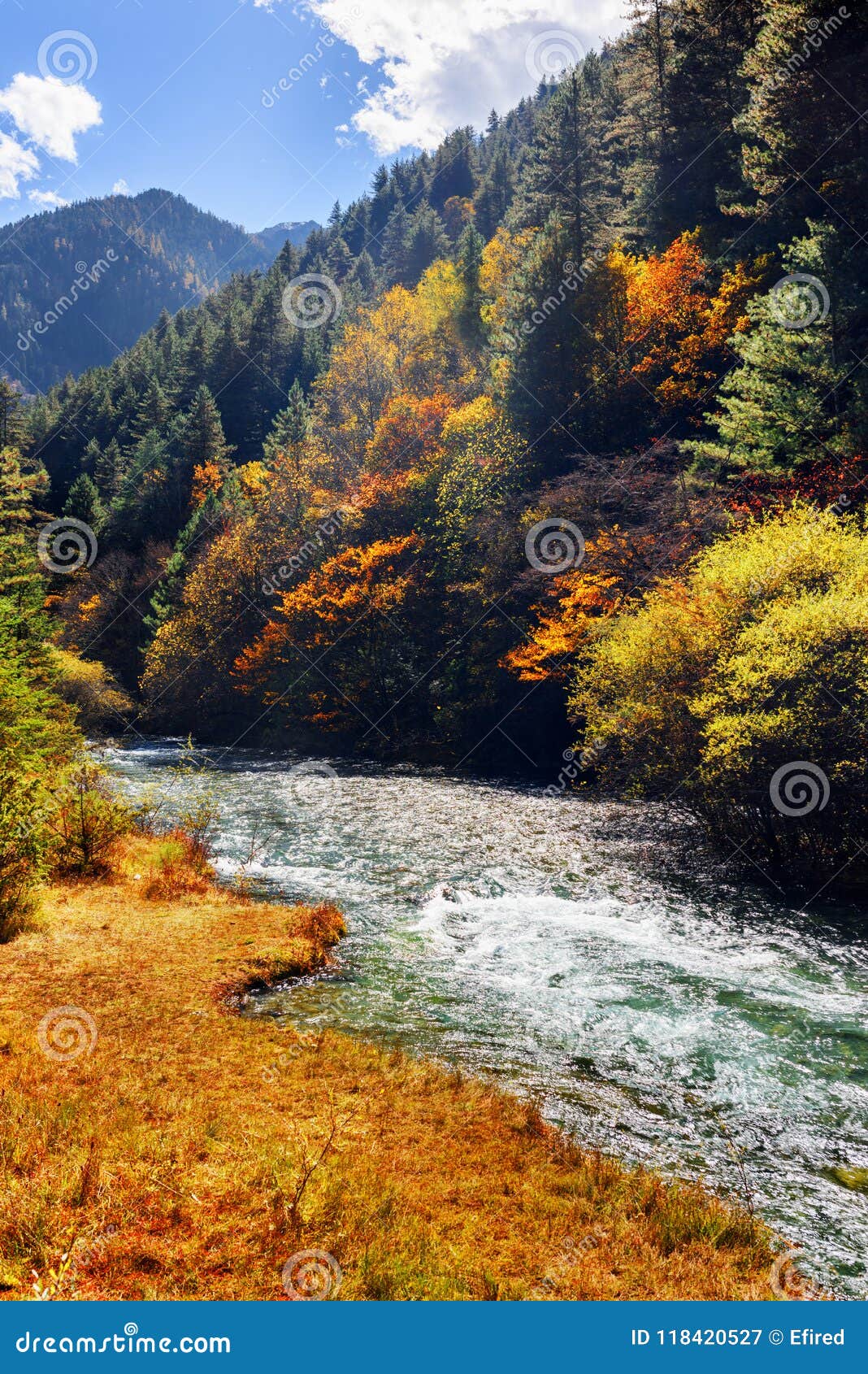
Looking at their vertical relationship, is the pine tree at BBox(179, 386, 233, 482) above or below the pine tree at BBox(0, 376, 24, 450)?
above

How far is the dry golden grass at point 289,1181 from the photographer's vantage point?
515 cm

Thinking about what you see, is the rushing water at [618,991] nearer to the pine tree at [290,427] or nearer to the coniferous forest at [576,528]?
the coniferous forest at [576,528]

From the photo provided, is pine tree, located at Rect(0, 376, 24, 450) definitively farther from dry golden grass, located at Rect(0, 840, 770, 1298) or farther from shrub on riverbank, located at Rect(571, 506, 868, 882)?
dry golden grass, located at Rect(0, 840, 770, 1298)

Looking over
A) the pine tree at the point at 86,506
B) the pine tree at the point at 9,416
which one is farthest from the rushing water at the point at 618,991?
the pine tree at the point at 9,416

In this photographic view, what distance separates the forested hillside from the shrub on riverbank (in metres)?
0.08

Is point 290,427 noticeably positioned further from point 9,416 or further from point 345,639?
point 345,639

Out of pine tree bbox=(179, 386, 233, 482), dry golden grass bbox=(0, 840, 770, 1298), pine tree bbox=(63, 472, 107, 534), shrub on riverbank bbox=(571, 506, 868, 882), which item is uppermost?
shrub on riverbank bbox=(571, 506, 868, 882)

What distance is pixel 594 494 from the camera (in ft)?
100

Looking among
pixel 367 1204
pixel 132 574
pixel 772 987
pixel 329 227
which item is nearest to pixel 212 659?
pixel 132 574

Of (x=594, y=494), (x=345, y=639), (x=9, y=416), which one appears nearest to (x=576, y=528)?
(x=594, y=494)

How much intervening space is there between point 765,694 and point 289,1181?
13.1 meters

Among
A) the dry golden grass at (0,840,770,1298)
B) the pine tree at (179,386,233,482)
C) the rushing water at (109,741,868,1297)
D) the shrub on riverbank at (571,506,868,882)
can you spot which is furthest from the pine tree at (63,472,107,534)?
the dry golden grass at (0,840,770,1298)

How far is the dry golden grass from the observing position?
5.15 meters

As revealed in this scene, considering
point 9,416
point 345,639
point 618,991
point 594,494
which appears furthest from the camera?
point 9,416
